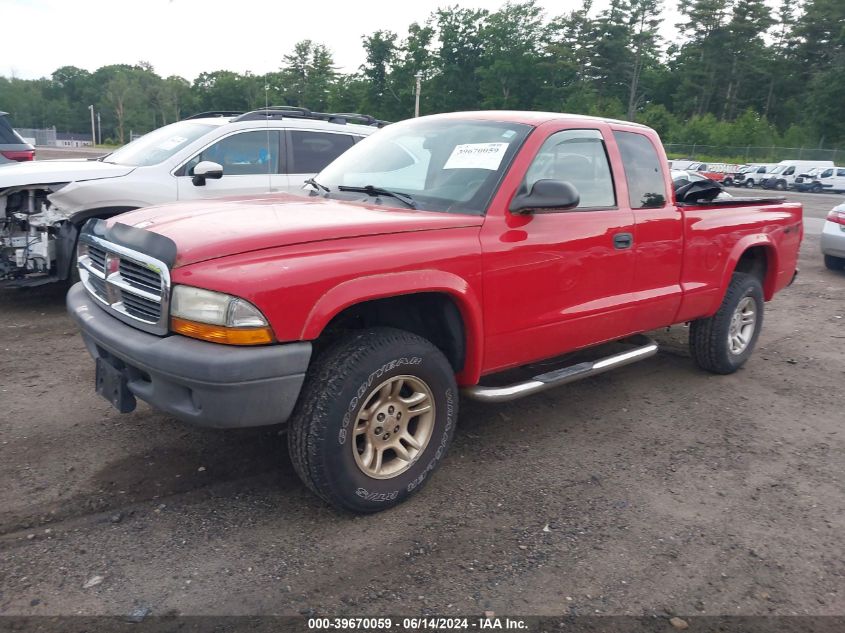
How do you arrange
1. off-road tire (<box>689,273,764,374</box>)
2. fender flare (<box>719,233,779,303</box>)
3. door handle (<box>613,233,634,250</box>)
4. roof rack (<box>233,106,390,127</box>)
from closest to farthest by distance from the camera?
1. door handle (<box>613,233,634,250</box>)
2. fender flare (<box>719,233,779,303</box>)
3. off-road tire (<box>689,273,764,374</box>)
4. roof rack (<box>233,106,390,127</box>)

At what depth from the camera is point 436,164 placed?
3898 millimetres

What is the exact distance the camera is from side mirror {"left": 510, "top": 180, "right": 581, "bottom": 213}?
3430 mm

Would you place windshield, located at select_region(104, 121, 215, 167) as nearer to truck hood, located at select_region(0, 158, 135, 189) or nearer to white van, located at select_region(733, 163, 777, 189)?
truck hood, located at select_region(0, 158, 135, 189)

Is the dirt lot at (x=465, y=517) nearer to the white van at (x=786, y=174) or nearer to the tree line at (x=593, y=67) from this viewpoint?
the white van at (x=786, y=174)

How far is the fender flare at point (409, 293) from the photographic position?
2838 millimetres

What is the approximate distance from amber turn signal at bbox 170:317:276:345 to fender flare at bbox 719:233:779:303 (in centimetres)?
369

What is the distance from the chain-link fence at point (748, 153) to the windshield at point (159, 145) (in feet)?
180

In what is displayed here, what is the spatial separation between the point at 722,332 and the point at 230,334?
400 cm

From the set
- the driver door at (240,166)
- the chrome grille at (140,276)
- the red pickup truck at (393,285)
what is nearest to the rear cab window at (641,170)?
the red pickup truck at (393,285)

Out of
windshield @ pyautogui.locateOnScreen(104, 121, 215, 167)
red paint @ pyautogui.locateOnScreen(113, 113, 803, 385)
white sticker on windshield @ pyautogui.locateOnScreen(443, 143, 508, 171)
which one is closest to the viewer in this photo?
red paint @ pyautogui.locateOnScreen(113, 113, 803, 385)

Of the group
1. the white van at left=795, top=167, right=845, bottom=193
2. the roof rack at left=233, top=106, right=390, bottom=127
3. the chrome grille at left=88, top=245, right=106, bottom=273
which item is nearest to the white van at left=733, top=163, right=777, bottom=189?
the white van at left=795, top=167, right=845, bottom=193

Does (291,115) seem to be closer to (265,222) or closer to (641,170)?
(641,170)

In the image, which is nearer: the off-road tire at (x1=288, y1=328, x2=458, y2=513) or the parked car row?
the off-road tire at (x1=288, y1=328, x2=458, y2=513)

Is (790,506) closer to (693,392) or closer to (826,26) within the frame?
(693,392)
